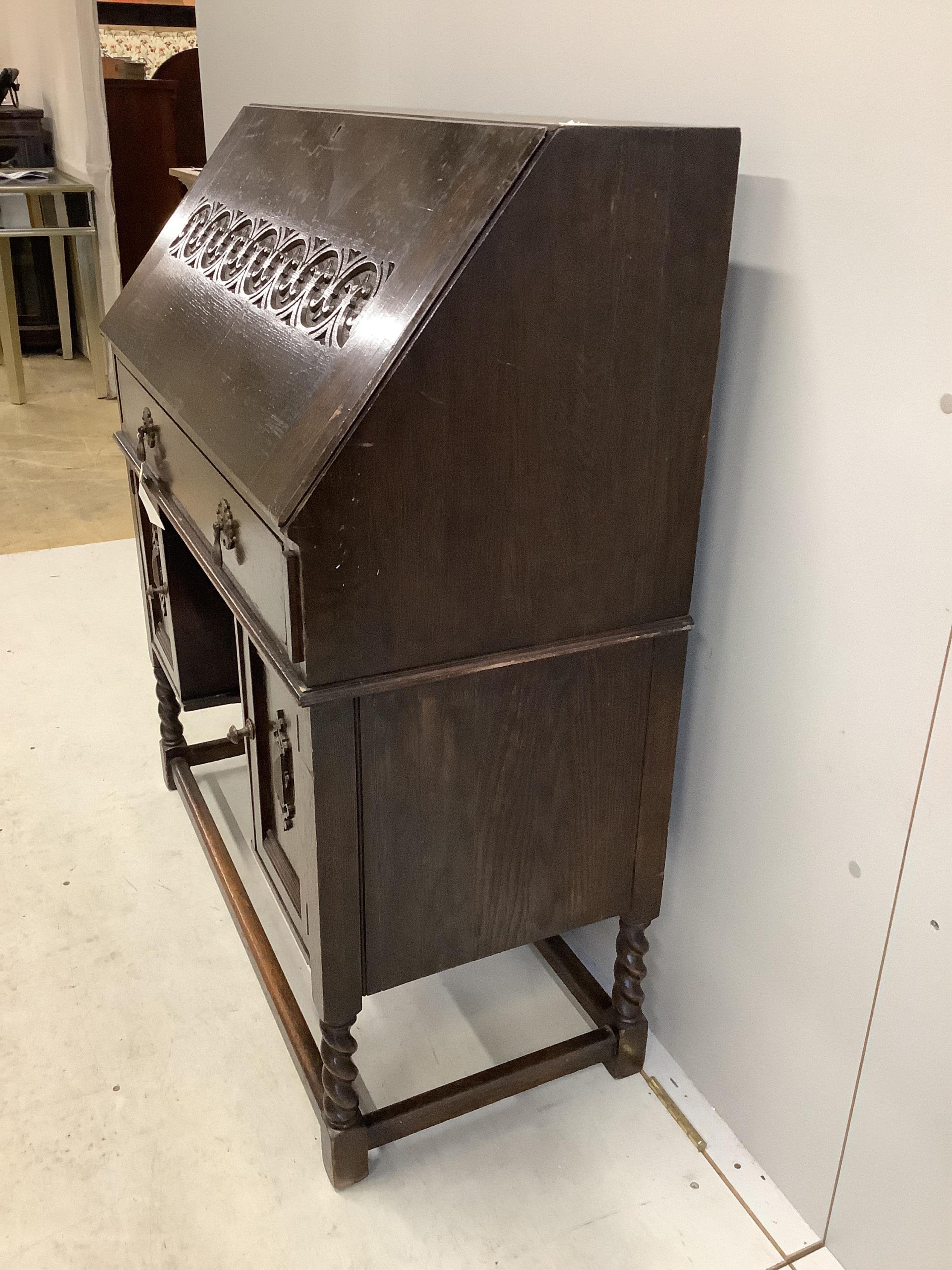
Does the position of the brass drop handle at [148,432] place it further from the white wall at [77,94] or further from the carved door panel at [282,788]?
the white wall at [77,94]

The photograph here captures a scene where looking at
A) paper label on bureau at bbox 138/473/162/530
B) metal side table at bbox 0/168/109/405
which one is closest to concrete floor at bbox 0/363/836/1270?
paper label on bureau at bbox 138/473/162/530

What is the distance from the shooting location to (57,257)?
5.64 m

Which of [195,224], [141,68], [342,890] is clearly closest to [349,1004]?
[342,890]

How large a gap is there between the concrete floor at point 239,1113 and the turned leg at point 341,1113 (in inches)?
1.6

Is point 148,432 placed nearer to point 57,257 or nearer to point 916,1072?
point 916,1072

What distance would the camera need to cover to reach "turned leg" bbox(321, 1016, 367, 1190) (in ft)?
4.50

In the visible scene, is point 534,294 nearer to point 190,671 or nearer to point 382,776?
point 382,776

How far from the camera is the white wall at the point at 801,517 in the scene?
104 centimetres

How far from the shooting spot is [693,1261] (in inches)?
53.7

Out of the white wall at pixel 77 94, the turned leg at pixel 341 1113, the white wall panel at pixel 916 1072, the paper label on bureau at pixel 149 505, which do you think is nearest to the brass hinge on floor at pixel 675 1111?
the white wall panel at pixel 916 1072

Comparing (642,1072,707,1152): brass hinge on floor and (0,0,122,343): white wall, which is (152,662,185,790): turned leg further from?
(0,0,122,343): white wall

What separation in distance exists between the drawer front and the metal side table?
359cm

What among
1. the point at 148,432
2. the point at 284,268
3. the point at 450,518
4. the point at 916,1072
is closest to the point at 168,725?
the point at 148,432

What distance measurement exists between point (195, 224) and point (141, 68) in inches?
186
